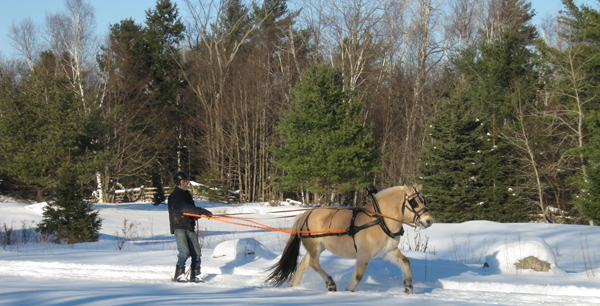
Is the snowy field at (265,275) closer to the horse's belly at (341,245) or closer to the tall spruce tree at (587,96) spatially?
the horse's belly at (341,245)

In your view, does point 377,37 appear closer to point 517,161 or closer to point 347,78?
point 347,78

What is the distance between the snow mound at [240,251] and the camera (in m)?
8.95

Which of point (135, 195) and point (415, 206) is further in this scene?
point (135, 195)

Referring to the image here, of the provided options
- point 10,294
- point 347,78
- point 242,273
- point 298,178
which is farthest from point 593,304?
point 347,78

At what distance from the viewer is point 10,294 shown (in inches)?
212

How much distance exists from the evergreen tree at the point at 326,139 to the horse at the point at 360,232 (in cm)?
1917

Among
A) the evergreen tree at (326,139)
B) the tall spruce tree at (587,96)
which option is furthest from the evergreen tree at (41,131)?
the tall spruce tree at (587,96)

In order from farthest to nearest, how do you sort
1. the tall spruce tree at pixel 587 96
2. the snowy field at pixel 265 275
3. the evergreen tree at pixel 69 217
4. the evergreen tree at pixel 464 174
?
the evergreen tree at pixel 464 174, the tall spruce tree at pixel 587 96, the evergreen tree at pixel 69 217, the snowy field at pixel 265 275

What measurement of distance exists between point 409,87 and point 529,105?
12.5m

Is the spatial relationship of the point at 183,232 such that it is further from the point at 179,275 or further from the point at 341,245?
the point at 341,245

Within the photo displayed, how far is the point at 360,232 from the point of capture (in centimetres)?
654

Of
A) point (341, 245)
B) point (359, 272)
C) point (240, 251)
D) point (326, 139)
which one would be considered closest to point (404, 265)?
point (359, 272)

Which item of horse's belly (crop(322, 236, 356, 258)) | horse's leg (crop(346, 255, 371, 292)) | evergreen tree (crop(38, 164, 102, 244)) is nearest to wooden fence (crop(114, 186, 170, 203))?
evergreen tree (crop(38, 164, 102, 244))

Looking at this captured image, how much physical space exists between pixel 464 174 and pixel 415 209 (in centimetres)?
1646
